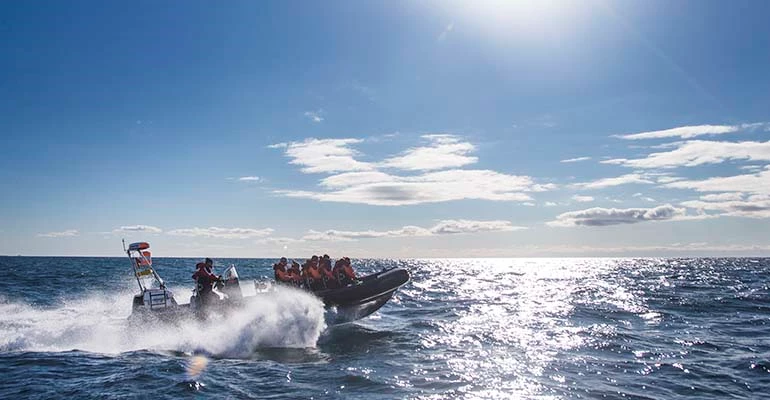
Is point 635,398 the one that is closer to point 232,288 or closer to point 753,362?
point 753,362

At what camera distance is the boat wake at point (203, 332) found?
14562 mm

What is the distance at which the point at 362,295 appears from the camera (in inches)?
749

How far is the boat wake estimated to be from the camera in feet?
47.8

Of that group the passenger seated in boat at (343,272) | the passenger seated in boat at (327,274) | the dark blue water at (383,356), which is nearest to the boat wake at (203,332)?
the dark blue water at (383,356)

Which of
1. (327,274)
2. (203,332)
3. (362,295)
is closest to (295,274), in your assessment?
(327,274)

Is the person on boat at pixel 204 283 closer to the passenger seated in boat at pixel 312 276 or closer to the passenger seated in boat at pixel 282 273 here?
the passenger seated in boat at pixel 282 273

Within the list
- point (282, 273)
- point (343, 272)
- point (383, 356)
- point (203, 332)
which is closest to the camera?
point (383, 356)

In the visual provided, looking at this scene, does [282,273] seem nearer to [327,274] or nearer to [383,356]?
[327,274]

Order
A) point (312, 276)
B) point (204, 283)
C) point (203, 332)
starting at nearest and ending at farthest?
1. point (203, 332)
2. point (204, 283)
3. point (312, 276)

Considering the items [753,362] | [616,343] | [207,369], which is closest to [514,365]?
[616,343]

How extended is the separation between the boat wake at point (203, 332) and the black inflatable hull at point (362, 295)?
0.80 metres

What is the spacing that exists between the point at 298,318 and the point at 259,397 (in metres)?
6.34

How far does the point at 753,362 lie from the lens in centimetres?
1325

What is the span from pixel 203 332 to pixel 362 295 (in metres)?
6.04
